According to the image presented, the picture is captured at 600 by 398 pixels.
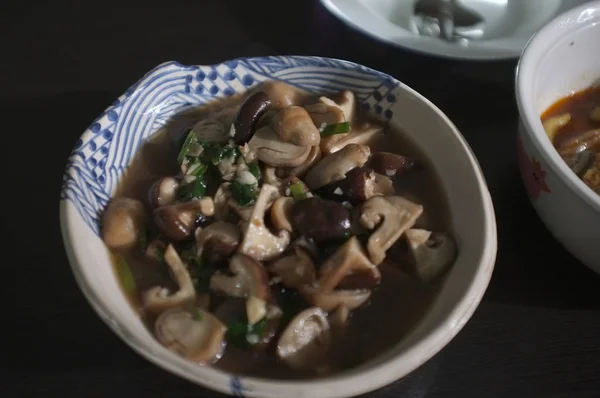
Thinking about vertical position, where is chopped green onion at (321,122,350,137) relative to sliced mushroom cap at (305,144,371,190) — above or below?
above

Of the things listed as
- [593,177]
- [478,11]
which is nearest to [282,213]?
[593,177]

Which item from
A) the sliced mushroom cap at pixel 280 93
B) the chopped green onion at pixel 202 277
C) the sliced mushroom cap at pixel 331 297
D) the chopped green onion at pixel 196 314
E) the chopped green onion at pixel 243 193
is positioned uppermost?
the sliced mushroom cap at pixel 280 93

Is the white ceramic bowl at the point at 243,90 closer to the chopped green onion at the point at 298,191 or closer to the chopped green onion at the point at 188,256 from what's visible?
the chopped green onion at the point at 188,256

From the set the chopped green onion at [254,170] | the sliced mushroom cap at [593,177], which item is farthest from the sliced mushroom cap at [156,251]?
the sliced mushroom cap at [593,177]

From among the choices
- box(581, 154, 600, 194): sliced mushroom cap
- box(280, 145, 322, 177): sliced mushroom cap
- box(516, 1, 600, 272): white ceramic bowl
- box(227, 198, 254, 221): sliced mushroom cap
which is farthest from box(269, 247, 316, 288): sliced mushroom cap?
box(581, 154, 600, 194): sliced mushroom cap

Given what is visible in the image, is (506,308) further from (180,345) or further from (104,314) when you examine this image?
(104,314)

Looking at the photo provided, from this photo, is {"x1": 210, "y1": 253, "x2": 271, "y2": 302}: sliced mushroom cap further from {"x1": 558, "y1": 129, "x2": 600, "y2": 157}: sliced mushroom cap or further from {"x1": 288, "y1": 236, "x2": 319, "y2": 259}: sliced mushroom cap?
{"x1": 558, "y1": 129, "x2": 600, "y2": 157}: sliced mushroom cap

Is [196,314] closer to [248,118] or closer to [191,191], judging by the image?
[191,191]
